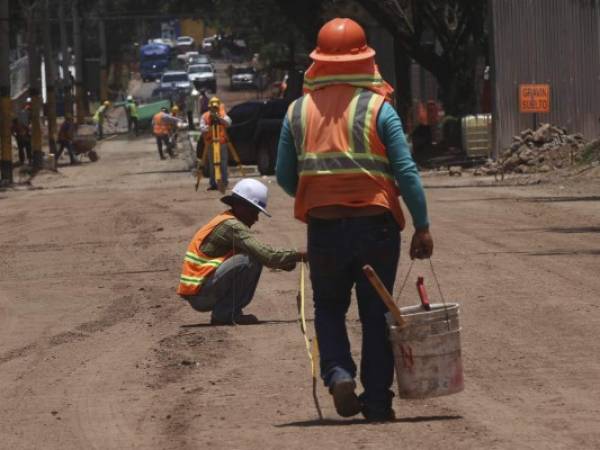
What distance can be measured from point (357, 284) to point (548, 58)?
1058 inches

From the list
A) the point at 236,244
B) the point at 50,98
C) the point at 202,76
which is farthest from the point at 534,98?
the point at 202,76

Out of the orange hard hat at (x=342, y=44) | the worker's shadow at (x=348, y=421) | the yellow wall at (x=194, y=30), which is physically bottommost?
the worker's shadow at (x=348, y=421)

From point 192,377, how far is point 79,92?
58.7 metres

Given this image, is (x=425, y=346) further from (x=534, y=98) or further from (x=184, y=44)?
(x=184, y=44)

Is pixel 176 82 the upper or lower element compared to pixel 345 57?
lower

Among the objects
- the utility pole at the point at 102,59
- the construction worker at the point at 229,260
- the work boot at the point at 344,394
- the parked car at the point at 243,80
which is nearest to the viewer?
the work boot at the point at 344,394

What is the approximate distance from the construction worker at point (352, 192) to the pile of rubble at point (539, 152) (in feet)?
78.0

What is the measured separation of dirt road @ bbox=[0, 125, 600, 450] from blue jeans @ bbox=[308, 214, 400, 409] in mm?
277

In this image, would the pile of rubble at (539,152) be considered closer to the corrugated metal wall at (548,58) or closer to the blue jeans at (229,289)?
the corrugated metal wall at (548,58)

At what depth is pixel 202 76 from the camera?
89375 millimetres

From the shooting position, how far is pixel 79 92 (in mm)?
66938

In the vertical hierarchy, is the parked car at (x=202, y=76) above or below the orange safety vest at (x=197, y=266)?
above

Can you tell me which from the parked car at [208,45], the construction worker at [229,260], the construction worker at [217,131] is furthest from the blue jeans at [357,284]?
the parked car at [208,45]

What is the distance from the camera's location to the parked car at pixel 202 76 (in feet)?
289
